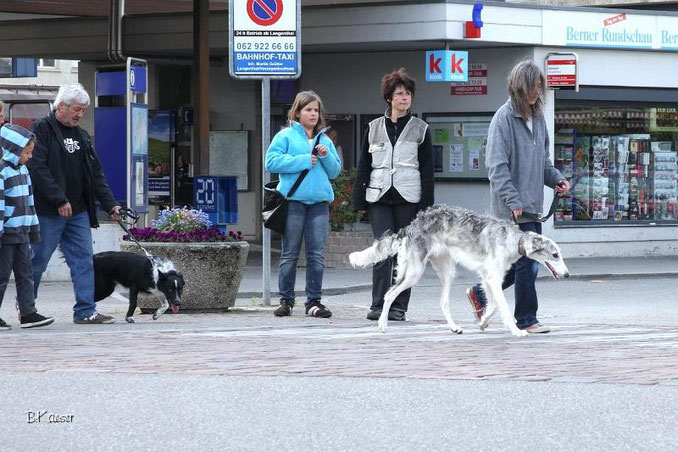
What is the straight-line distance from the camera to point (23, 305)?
38.0 feet

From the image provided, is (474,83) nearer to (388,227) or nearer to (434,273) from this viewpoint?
(434,273)

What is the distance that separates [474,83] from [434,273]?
3737mm

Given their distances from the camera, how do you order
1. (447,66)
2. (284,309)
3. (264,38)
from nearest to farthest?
(284,309) < (264,38) < (447,66)

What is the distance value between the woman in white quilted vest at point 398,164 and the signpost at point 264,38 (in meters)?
1.79

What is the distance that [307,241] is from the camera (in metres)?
12.9

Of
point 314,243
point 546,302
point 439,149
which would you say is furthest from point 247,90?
point 314,243

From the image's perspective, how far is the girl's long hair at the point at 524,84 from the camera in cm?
1088

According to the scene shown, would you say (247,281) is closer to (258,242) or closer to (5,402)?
(258,242)

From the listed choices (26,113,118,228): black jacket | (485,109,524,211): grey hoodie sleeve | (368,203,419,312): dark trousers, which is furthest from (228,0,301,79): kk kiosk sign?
(485,109,524,211): grey hoodie sleeve

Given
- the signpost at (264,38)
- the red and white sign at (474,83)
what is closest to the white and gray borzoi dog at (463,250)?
the signpost at (264,38)

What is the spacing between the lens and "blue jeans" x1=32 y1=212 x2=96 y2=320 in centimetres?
1184

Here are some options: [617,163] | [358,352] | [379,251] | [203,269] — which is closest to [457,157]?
[617,163]

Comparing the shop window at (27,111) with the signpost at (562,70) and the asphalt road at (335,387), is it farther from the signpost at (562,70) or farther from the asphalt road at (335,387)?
the asphalt road at (335,387)

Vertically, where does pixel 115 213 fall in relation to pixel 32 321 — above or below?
above
